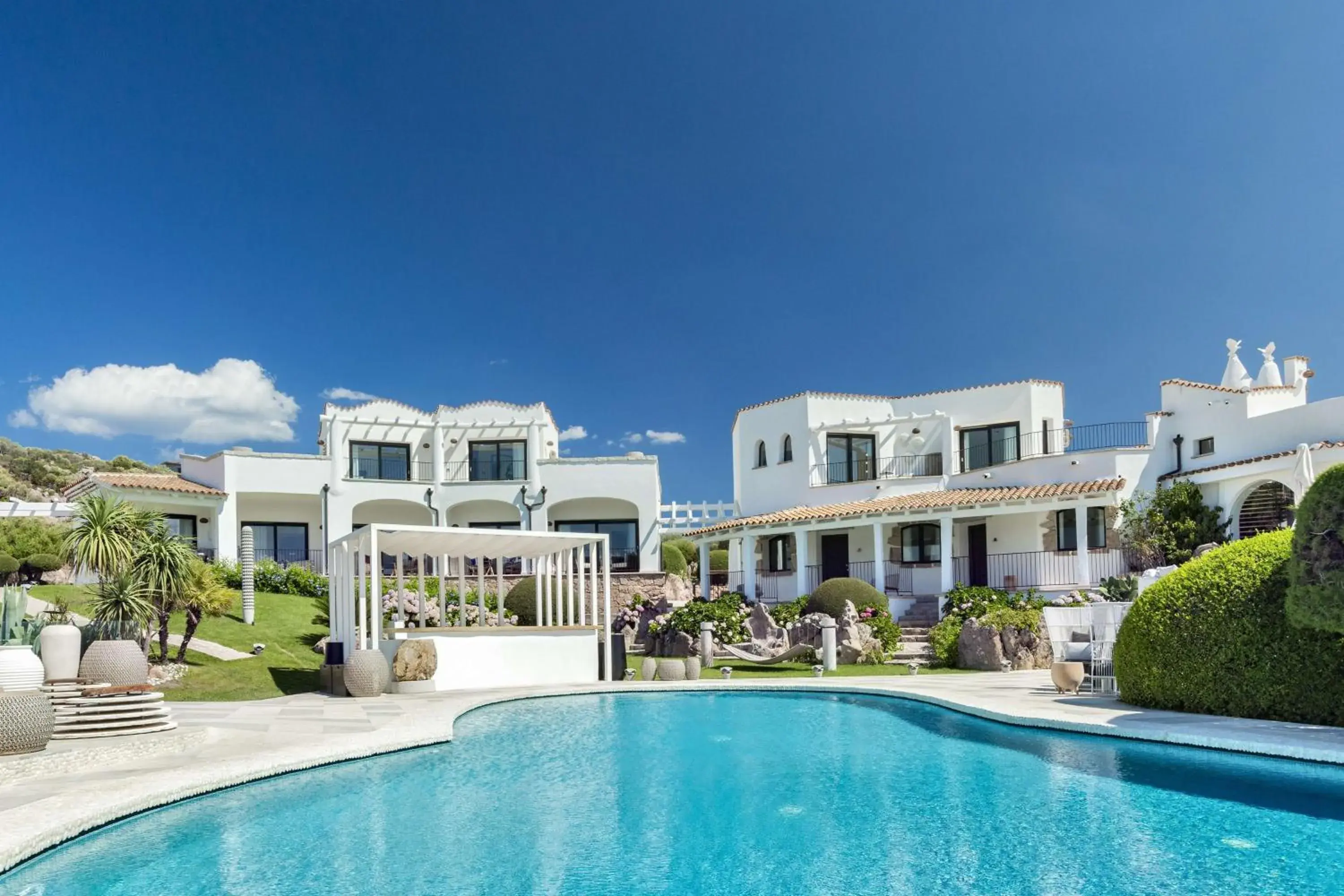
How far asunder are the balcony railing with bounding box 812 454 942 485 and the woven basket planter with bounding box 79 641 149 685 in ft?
74.7

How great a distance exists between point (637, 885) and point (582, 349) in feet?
126

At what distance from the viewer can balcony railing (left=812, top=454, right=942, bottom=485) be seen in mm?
31281

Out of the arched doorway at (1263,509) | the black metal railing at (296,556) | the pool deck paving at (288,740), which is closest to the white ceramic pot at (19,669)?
the pool deck paving at (288,740)

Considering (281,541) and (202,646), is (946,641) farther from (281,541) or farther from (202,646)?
(281,541)

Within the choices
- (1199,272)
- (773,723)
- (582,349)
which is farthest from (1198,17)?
(582,349)

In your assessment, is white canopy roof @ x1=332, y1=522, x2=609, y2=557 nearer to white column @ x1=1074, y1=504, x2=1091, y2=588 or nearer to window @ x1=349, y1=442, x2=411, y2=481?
white column @ x1=1074, y1=504, x2=1091, y2=588

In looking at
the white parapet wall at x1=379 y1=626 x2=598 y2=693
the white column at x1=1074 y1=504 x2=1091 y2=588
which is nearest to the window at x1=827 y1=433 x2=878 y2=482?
the white column at x1=1074 y1=504 x2=1091 y2=588

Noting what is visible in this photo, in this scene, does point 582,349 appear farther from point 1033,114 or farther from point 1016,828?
point 1016,828

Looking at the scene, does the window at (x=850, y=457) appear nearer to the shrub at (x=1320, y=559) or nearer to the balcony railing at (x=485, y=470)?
the balcony railing at (x=485, y=470)

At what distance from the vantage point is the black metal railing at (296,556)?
104 feet

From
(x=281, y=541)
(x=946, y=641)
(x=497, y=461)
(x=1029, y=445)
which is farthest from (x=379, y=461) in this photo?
(x=1029, y=445)

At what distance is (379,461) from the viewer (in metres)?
35.0

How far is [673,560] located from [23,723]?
97.2 ft

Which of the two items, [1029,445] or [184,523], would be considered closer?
[1029,445]
